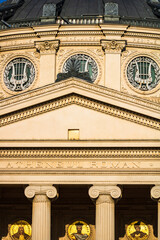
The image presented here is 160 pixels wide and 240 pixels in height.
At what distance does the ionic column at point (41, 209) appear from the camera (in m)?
39.5

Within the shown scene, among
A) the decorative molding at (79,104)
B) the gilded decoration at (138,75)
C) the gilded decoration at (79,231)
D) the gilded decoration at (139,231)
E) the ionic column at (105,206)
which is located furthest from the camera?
the gilded decoration at (138,75)

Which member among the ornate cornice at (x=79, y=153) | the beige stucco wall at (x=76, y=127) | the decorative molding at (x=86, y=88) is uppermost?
the decorative molding at (x=86, y=88)

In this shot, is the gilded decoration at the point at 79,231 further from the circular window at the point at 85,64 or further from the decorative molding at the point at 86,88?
the circular window at the point at 85,64

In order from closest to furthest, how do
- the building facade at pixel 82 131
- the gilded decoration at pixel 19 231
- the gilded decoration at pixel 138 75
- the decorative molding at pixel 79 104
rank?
the building facade at pixel 82 131
the decorative molding at pixel 79 104
the gilded decoration at pixel 19 231
the gilded decoration at pixel 138 75

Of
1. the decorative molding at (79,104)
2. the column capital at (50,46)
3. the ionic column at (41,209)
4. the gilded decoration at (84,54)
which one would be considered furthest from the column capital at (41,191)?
the column capital at (50,46)

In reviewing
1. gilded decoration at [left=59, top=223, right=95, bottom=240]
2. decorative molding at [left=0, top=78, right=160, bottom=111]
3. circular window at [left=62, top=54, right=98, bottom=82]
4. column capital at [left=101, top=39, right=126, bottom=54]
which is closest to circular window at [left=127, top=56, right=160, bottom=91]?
column capital at [left=101, top=39, right=126, bottom=54]

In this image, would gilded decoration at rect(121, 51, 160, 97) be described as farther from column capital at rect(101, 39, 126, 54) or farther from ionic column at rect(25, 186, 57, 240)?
ionic column at rect(25, 186, 57, 240)

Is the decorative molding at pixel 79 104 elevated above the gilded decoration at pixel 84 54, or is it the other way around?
the gilded decoration at pixel 84 54

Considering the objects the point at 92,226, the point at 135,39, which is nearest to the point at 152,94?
the point at 135,39

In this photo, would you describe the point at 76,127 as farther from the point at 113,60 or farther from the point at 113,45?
the point at 113,45

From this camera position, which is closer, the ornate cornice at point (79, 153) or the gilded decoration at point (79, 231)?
the ornate cornice at point (79, 153)

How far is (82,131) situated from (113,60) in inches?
519

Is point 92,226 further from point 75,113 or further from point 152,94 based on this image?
point 152,94

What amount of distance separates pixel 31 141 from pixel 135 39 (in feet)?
51.8
